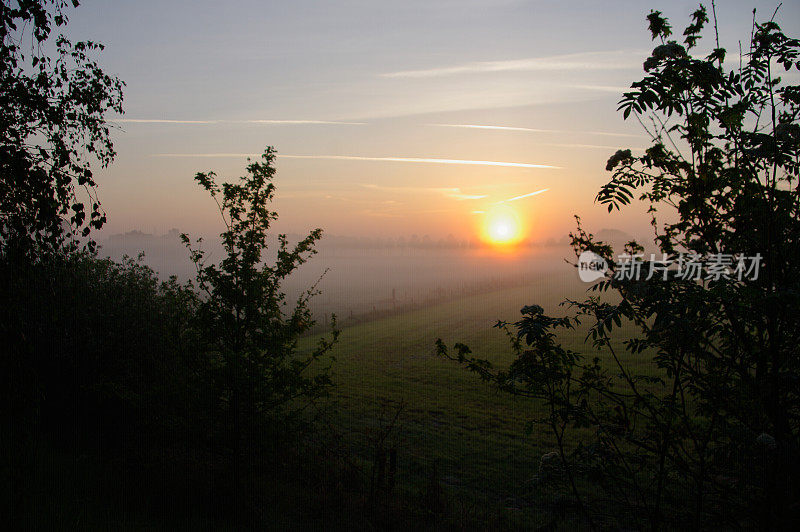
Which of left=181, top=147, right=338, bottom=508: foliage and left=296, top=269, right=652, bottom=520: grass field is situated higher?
left=181, top=147, right=338, bottom=508: foliage

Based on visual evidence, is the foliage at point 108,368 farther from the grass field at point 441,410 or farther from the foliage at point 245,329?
the grass field at point 441,410

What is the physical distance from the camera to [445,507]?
12.1 metres

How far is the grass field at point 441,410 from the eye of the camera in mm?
15719

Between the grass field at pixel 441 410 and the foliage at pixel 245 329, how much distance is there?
364cm

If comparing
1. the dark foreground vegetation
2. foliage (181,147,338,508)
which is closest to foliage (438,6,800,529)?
the dark foreground vegetation

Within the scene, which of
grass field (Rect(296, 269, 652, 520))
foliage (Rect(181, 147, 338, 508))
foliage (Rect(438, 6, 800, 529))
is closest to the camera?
foliage (Rect(438, 6, 800, 529))

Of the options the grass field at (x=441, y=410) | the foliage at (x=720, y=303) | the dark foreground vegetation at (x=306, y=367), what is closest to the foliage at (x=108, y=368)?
the dark foreground vegetation at (x=306, y=367)

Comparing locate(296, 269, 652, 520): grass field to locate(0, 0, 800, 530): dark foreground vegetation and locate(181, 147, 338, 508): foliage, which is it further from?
locate(181, 147, 338, 508): foliage

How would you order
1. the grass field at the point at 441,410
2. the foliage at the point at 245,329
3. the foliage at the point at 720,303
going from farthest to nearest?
the grass field at the point at 441,410, the foliage at the point at 245,329, the foliage at the point at 720,303

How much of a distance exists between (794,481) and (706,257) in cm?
256

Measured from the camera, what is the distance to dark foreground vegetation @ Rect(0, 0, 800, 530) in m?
5.18

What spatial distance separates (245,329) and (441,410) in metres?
16.0

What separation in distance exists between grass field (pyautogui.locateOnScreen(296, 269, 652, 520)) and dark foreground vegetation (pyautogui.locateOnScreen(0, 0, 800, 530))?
1.15 m

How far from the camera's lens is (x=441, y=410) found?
23719 millimetres
